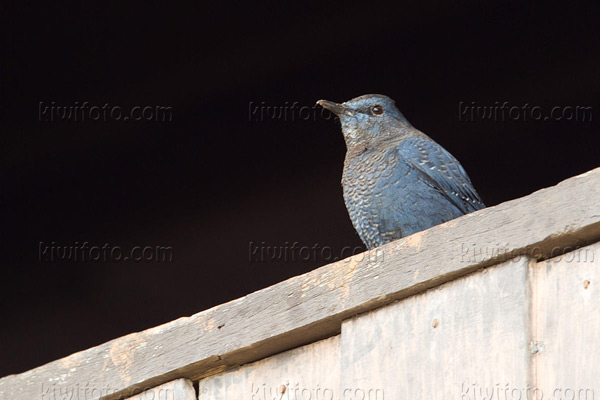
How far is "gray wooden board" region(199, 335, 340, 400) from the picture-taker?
2982 millimetres

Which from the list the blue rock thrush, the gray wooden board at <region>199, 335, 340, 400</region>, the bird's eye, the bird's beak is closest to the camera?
the gray wooden board at <region>199, 335, 340, 400</region>

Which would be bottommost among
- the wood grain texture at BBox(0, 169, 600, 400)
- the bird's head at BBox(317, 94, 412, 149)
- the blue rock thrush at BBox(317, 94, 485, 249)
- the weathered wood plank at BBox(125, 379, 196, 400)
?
the weathered wood plank at BBox(125, 379, 196, 400)

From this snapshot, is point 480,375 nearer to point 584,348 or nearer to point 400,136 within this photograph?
point 584,348

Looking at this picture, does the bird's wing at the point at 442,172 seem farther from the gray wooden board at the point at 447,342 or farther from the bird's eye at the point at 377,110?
the gray wooden board at the point at 447,342

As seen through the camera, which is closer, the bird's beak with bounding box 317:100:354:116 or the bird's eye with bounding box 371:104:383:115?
the bird's beak with bounding box 317:100:354:116

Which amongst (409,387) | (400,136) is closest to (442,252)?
(409,387)

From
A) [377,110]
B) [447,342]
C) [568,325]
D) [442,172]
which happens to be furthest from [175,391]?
[377,110]

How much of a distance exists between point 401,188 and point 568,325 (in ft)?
6.47

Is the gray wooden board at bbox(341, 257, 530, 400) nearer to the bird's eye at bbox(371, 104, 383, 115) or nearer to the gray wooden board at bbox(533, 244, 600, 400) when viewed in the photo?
the gray wooden board at bbox(533, 244, 600, 400)

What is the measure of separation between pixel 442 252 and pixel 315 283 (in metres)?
0.40

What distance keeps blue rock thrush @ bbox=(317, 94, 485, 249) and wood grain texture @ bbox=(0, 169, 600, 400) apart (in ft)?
4.58

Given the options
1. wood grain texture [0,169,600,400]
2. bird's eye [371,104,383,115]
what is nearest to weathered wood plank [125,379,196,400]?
wood grain texture [0,169,600,400]

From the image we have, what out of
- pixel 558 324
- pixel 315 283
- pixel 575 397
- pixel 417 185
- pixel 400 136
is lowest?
pixel 575 397

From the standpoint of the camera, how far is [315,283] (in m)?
3.10
